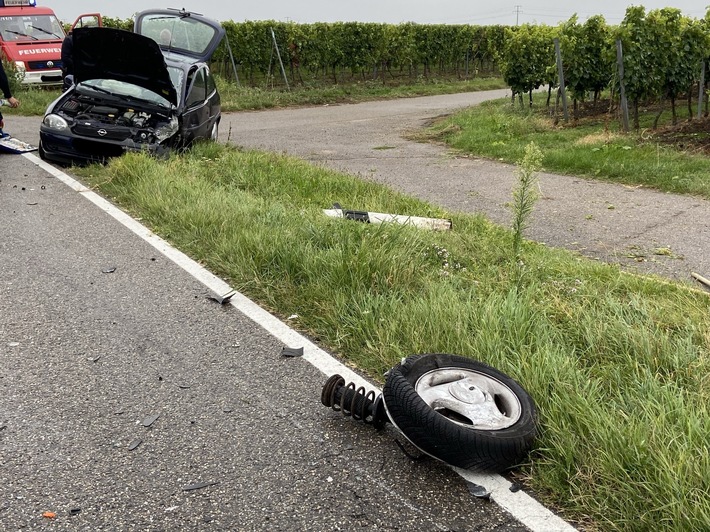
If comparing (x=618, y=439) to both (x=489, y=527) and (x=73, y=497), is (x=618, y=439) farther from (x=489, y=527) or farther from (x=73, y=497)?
(x=73, y=497)

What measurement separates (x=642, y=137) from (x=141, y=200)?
31.1 feet

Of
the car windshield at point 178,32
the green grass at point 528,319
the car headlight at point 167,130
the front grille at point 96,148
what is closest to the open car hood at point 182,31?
the car windshield at point 178,32

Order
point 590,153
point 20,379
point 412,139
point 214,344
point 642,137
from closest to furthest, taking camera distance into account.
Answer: point 20,379, point 214,344, point 590,153, point 642,137, point 412,139

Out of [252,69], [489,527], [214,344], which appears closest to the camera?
[489,527]

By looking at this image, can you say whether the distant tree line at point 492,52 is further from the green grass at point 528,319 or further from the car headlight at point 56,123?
the car headlight at point 56,123

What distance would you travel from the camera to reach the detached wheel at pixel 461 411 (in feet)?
9.00

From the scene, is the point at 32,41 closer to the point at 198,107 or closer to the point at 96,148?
the point at 198,107

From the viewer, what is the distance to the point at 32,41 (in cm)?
2019

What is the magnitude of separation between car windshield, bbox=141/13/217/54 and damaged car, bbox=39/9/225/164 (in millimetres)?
19

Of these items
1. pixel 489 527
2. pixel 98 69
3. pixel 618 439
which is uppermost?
pixel 98 69

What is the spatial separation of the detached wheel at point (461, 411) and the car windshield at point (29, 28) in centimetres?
2138

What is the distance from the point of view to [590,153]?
11453 mm

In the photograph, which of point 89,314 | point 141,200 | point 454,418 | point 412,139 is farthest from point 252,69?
point 454,418

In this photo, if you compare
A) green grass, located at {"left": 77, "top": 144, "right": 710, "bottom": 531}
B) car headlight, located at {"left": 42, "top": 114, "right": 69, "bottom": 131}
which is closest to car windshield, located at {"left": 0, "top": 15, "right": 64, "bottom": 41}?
car headlight, located at {"left": 42, "top": 114, "right": 69, "bottom": 131}
